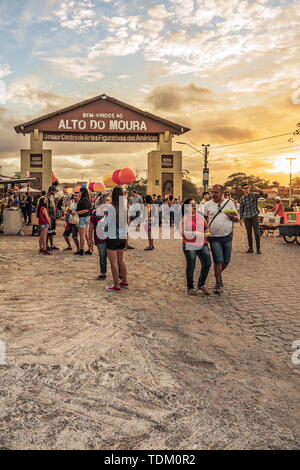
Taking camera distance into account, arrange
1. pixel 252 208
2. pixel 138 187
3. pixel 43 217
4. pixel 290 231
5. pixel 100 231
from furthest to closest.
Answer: pixel 138 187 < pixel 290 231 < pixel 252 208 < pixel 43 217 < pixel 100 231

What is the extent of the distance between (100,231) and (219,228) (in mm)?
2417

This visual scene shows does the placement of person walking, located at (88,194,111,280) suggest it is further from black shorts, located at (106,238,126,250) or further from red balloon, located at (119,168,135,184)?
red balloon, located at (119,168,135,184)

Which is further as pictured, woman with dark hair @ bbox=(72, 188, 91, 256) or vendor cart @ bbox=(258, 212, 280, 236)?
vendor cart @ bbox=(258, 212, 280, 236)

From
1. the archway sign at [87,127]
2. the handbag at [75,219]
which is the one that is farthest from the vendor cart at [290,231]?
the archway sign at [87,127]

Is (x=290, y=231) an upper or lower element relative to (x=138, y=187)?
lower

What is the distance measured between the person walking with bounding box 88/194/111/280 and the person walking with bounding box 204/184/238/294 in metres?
2.01

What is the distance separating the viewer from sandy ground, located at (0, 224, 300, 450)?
289 cm

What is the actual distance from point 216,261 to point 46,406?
4482 mm

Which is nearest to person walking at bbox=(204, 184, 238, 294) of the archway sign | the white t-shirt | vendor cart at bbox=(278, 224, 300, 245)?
the white t-shirt

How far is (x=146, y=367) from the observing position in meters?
3.95

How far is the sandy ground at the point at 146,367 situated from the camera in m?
2.89

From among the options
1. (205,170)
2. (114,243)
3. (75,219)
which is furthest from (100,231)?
(205,170)

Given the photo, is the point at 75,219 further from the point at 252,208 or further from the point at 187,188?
the point at 187,188
